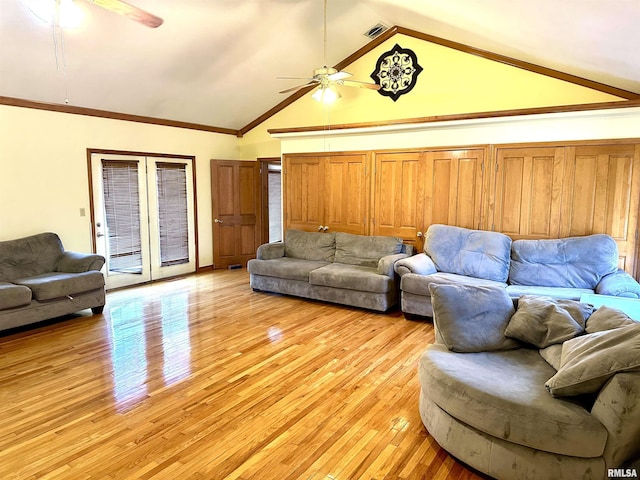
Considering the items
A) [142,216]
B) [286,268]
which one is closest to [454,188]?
[286,268]

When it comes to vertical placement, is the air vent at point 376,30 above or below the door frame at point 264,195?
above

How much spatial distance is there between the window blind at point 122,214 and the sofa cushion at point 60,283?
4.21ft

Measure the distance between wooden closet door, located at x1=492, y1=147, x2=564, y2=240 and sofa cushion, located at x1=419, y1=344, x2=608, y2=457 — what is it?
8.96ft

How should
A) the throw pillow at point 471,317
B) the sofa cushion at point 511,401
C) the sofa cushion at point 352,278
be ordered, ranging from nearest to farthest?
1. the sofa cushion at point 511,401
2. the throw pillow at point 471,317
3. the sofa cushion at point 352,278

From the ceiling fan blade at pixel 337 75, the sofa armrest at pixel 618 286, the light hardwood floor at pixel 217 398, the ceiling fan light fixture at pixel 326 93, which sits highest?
the ceiling fan blade at pixel 337 75

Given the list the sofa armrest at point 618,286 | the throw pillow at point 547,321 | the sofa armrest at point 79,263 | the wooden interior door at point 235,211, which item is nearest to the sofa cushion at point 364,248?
the sofa armrest at point 618,286

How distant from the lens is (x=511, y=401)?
2061 millimetres

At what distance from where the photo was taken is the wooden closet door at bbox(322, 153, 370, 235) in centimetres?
602

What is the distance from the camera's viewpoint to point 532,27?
390 centimetres

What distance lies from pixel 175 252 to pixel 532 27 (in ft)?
19.6

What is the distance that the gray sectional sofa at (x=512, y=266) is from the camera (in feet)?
14.0

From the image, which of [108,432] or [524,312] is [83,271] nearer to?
[108,432]

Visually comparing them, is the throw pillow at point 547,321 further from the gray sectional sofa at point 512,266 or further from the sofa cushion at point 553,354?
the gray sectional sofa at point 512,266

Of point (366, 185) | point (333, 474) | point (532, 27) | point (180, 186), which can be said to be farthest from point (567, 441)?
point (180, 186)
